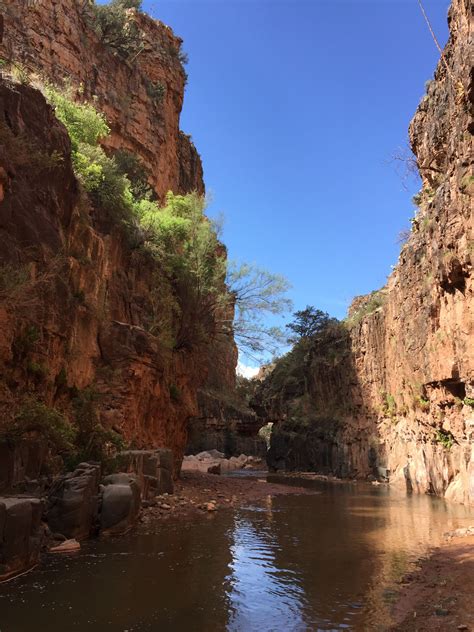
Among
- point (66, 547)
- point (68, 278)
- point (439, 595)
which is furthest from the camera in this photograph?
point (68, 278)

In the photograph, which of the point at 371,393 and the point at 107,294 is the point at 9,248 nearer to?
the point at 107,294

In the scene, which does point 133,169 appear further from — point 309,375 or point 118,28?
point 309,375

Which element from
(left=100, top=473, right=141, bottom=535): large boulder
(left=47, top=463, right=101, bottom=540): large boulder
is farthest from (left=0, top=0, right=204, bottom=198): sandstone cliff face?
(left=47, top=463, right=101, bottom=540): large boulder

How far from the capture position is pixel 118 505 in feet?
34.4

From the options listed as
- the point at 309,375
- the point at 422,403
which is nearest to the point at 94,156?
the point at 422,403

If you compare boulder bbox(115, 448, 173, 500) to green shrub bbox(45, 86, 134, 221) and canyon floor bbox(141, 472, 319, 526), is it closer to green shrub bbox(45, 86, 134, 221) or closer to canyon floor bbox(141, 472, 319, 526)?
canyon floor bbox(141, 472, 319, 526)

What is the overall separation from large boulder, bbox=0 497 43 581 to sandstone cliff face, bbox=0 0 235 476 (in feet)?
10.3

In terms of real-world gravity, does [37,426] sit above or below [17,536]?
above

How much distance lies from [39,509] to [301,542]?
18.2 feet

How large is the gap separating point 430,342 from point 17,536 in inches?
765

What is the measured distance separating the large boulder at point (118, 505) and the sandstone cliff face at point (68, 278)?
2.66 metres

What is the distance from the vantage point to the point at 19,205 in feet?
39.3

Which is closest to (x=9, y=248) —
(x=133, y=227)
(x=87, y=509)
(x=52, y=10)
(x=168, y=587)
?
(x=87, y=509)

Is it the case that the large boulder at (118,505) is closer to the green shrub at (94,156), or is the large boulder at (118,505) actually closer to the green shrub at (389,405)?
the green shrub at (94,156)
